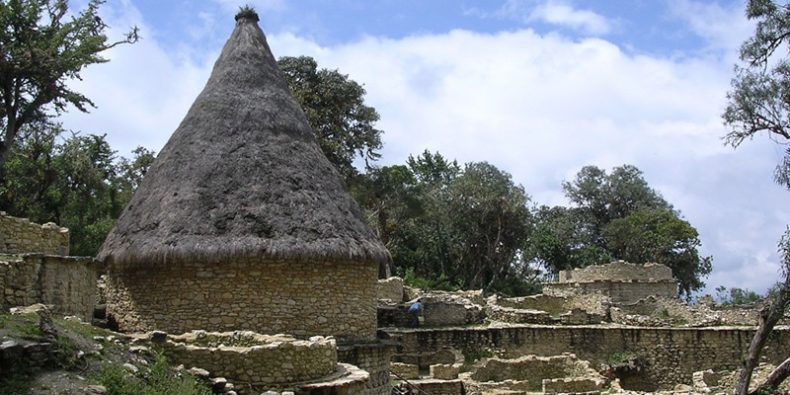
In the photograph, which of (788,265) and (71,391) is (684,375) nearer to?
(788,265)

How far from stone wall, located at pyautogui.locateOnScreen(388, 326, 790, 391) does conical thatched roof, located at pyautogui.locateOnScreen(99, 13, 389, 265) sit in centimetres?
897

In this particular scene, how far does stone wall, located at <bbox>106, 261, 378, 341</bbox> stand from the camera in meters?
14.7

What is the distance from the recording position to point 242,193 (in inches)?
615

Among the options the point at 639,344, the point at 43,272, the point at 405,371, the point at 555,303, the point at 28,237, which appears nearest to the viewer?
the point at 43,272

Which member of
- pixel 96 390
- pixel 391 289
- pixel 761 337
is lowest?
pixel 96 390

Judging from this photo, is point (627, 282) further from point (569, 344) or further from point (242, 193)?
point (242, 193)

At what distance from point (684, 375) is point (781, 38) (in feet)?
39.0

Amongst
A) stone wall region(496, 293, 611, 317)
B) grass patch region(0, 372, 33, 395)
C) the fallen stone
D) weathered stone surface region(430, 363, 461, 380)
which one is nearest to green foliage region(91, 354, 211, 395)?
the fallen stone

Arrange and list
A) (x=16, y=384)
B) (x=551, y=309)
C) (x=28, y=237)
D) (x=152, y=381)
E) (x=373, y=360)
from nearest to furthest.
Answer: (x=16, y=384)
(x=152, y=381)
(x=28, y=237)
(x=373, y=360)
(x=551, y=309)

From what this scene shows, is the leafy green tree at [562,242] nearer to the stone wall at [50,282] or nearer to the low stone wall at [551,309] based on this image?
the low stone wall at [551,309]

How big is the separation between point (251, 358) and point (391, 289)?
60.6ft

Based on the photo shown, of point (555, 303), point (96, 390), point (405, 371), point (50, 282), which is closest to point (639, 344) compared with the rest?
point (555, 303)

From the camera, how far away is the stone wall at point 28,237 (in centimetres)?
1432

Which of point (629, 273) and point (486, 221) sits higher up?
point (486, 221)
